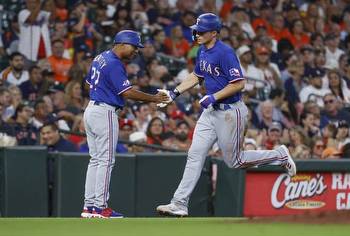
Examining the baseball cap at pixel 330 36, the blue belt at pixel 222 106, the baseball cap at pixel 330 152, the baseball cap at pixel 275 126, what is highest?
the baseball cap at pixel 330 36

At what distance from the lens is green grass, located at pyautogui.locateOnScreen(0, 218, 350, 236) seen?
792 centimetres

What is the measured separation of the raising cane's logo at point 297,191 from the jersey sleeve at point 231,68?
308cm

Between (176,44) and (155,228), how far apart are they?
8.60m

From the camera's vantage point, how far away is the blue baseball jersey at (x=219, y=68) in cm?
987

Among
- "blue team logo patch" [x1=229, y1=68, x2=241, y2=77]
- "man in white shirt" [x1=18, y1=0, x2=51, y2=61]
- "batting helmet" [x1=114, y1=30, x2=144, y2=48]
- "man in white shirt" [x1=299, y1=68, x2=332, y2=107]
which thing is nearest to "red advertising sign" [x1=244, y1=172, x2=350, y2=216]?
"blue team logo patch" [x1=229, y1=68, x2=241, y2=77]

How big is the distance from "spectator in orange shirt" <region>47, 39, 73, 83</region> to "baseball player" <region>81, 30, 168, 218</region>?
17.6 ft

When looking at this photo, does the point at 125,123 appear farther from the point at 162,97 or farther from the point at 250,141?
the point at 162,97

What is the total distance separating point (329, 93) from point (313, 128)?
111cm

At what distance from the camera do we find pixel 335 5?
19.0 meters

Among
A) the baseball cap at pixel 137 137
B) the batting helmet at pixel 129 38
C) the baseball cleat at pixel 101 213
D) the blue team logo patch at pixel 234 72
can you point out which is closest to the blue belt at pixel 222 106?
the blue team logo patch at pixel 234 72

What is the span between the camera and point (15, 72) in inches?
589

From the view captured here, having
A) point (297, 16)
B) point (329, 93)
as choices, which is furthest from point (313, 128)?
point (297, 16)

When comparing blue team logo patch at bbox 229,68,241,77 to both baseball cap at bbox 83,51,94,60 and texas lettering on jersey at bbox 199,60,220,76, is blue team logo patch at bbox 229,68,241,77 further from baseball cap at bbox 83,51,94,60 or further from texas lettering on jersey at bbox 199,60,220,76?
baseball cap at bbox 83,51,94,60

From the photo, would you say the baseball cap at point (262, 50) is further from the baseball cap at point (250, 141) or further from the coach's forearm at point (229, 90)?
the coach's forearm at point (229, 90)
